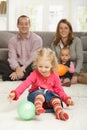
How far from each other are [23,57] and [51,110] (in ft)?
5.28

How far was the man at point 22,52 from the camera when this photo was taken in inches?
142

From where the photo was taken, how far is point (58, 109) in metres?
2.01

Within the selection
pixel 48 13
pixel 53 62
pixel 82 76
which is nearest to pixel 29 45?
pixel 82 76

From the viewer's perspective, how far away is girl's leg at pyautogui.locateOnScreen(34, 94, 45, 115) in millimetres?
1944

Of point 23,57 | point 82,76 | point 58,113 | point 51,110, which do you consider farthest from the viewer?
Result: point 23,57

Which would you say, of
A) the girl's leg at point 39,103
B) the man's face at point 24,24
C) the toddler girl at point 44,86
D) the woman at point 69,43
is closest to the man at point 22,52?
the man's face at point 24,24

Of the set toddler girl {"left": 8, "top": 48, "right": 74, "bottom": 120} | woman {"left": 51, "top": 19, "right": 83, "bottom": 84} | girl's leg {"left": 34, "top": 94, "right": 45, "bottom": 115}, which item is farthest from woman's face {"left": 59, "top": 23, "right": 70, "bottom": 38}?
girl's leg {"left": 34, "top": 94, "right": 45, "bottom": 115}

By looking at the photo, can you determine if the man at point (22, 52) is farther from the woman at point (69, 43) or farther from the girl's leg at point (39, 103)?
the girl's leg at point (39, 103)

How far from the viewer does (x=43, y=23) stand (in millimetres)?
5832

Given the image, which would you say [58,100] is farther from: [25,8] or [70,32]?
[25,8]

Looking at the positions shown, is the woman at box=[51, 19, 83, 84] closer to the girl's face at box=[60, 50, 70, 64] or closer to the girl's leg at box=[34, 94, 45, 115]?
the girl's face at box=[60, 50, 70, 64]

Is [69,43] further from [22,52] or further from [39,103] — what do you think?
[39,103]

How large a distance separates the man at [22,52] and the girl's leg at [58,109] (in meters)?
1.50

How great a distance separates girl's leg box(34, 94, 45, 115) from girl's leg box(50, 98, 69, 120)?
0.24 feet
